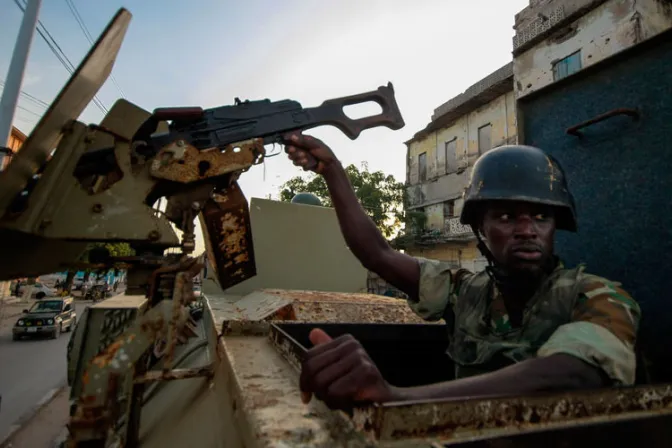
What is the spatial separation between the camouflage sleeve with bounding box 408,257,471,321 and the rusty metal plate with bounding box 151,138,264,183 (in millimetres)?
1065

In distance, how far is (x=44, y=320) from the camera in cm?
1098

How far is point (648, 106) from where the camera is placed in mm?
1512

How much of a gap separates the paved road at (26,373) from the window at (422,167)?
17291 millimetres

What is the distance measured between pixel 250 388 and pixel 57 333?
13.0m

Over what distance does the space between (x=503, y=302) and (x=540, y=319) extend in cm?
23

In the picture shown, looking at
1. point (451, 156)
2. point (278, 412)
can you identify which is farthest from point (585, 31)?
point (278, 412)

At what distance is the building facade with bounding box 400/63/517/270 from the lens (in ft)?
57.8

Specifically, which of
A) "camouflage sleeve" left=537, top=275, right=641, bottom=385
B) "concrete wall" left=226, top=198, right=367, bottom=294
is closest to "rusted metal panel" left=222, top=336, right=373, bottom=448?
"camouflage sleeve" left=537, top=275, right=641, bottom=385

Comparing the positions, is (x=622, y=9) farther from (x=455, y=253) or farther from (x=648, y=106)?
(x=648, y=106)

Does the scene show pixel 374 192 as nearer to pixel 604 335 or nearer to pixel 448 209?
pixel 448 209

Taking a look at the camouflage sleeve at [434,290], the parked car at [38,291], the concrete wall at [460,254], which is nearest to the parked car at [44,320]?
the parked car at [38,291]

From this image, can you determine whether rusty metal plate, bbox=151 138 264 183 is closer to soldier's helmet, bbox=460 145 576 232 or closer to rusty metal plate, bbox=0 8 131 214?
rusty metal plate, bbox=0 8 131 214

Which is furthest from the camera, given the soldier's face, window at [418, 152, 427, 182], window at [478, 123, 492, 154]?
window at [418, 152, 427, 182]

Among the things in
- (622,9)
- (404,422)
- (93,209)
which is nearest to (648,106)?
(404,422)
